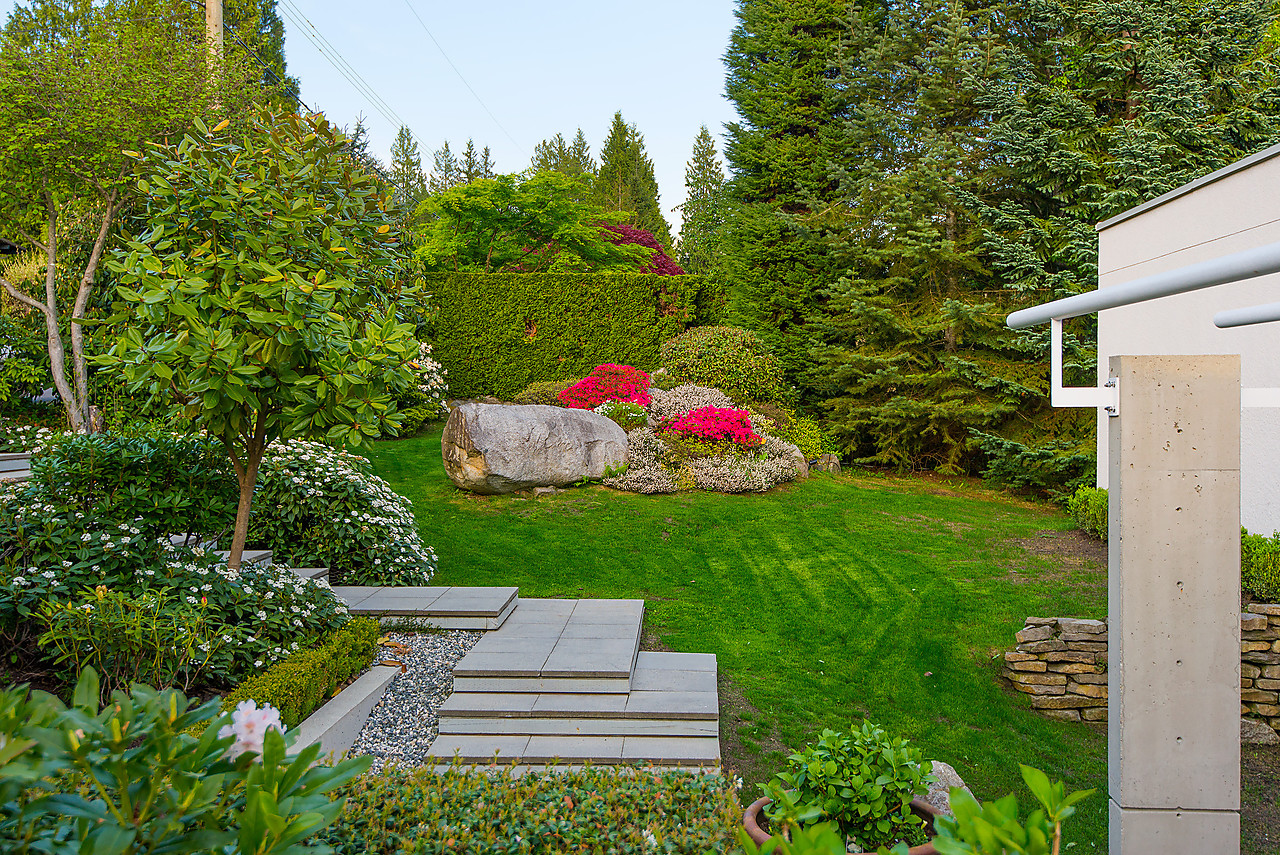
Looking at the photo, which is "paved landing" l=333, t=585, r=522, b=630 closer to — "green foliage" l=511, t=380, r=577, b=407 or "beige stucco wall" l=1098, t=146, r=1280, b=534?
"beige stucco wall" l=1098, t=146, r=1280, b=534

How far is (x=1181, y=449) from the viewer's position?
6.87ft

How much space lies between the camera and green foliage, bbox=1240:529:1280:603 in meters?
5.34

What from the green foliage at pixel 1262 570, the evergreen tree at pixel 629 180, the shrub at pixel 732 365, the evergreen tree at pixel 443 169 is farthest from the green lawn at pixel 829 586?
the evergreen tree at pixel 443 169

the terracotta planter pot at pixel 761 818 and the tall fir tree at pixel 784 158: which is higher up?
the tall fir tree at pixel 784 158

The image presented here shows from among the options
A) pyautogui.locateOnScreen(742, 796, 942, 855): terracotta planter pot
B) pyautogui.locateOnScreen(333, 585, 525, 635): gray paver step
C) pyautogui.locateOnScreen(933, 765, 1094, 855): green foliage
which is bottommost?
pyautogui.locateOnScreen(333, 585, 525, 635): gray paver step

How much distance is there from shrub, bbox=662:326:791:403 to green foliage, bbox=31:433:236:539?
8.99m

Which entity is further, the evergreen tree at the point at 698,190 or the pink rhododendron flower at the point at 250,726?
the evergreen tree at the point at 698,190

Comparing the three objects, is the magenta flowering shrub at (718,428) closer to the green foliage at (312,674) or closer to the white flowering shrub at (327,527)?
the white flowering shrub at (327,527)

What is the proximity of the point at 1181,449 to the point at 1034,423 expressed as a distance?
10.2 m

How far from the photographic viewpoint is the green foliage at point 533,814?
1.93 meters

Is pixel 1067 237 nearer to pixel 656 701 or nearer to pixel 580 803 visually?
pixel 656 701

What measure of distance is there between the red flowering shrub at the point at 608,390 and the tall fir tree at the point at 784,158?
3.21 m

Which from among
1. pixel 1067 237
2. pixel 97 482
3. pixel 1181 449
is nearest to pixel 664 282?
pixel 1067 237

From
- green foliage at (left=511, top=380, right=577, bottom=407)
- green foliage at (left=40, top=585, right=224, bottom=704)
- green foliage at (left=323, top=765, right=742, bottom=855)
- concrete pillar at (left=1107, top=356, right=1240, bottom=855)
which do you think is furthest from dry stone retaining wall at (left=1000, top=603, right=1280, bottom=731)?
green foliage at (left=511, top=380, right=577, bottom=407)
